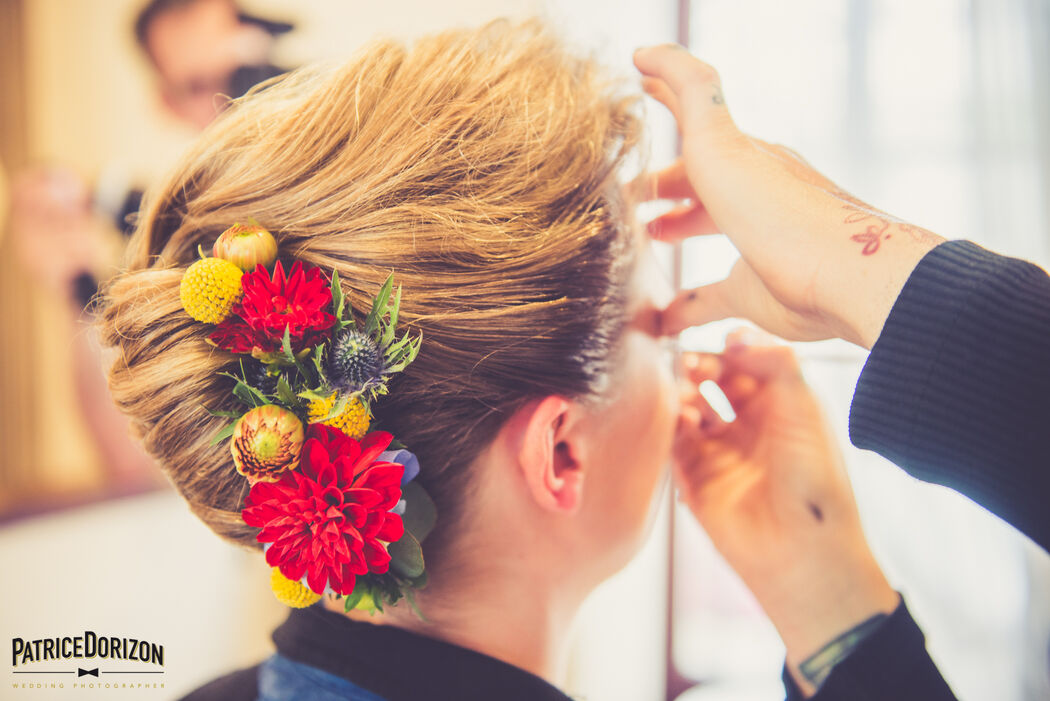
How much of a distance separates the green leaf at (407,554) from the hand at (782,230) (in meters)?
0.42

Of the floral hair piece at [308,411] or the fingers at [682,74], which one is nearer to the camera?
the floral hair piece at [308,411]

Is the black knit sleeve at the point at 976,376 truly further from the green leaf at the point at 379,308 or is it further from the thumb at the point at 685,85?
the green leaf at the point at 379,308

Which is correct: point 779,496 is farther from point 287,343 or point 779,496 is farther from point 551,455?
point 287,343

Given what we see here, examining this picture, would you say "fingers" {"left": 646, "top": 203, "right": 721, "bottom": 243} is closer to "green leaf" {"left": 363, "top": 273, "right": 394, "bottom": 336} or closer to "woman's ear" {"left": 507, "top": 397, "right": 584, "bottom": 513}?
"woman's ear" {"left": 507, "top": 397, "right": 584, "bottom": 513}

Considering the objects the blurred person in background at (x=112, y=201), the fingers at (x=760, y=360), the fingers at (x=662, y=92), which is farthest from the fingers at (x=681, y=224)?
the blurred person in background at (x=112, y=201)

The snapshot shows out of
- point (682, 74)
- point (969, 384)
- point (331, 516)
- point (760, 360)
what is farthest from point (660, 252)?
point (331, 516)

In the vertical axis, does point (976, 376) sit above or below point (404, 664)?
above

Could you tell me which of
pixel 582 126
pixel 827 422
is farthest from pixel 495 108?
pixel 827 422

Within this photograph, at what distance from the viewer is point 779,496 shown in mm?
917

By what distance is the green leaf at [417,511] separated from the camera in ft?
1.95

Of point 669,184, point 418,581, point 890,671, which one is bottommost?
point 890,671

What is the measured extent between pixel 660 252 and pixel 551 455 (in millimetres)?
1566

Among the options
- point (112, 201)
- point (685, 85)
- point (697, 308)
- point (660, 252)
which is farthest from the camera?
point (660, 252)

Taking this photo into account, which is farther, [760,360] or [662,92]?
[760,360]
